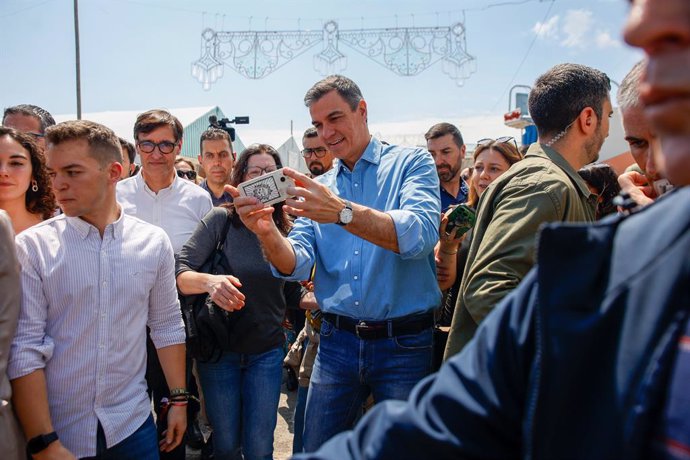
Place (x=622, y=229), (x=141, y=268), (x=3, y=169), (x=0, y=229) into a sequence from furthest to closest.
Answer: (x=3, y=169), (x=141, y=268), (x=0, y=229), (x=622, y=229)

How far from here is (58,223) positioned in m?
2.17

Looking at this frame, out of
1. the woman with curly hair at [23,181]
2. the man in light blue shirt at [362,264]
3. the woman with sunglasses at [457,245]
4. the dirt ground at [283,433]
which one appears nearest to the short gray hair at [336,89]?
the man in light blue shirt at [362,264]

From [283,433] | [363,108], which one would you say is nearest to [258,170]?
[363,108]

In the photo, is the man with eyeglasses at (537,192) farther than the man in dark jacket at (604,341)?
Yes

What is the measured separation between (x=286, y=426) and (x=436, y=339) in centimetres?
222

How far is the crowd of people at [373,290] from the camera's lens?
0.67 meters

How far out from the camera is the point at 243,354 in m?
3.01

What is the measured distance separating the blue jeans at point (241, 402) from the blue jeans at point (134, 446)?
2.27 feet

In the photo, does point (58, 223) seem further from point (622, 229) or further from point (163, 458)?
point (622, 229)

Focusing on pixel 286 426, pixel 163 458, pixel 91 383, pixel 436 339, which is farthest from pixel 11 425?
pixel 286 426

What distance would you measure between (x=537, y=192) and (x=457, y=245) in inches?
42.2

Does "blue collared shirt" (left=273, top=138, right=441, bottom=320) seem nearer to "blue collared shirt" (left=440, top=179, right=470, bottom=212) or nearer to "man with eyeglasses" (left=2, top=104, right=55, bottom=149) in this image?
"blue collared shirt" (left=440, top=179, right=470, bottom=212)

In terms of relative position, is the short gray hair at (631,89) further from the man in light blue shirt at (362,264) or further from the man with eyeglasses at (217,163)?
the man with eyeglasses at (217,163)

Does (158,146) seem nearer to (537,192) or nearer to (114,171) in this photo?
(114,171)
